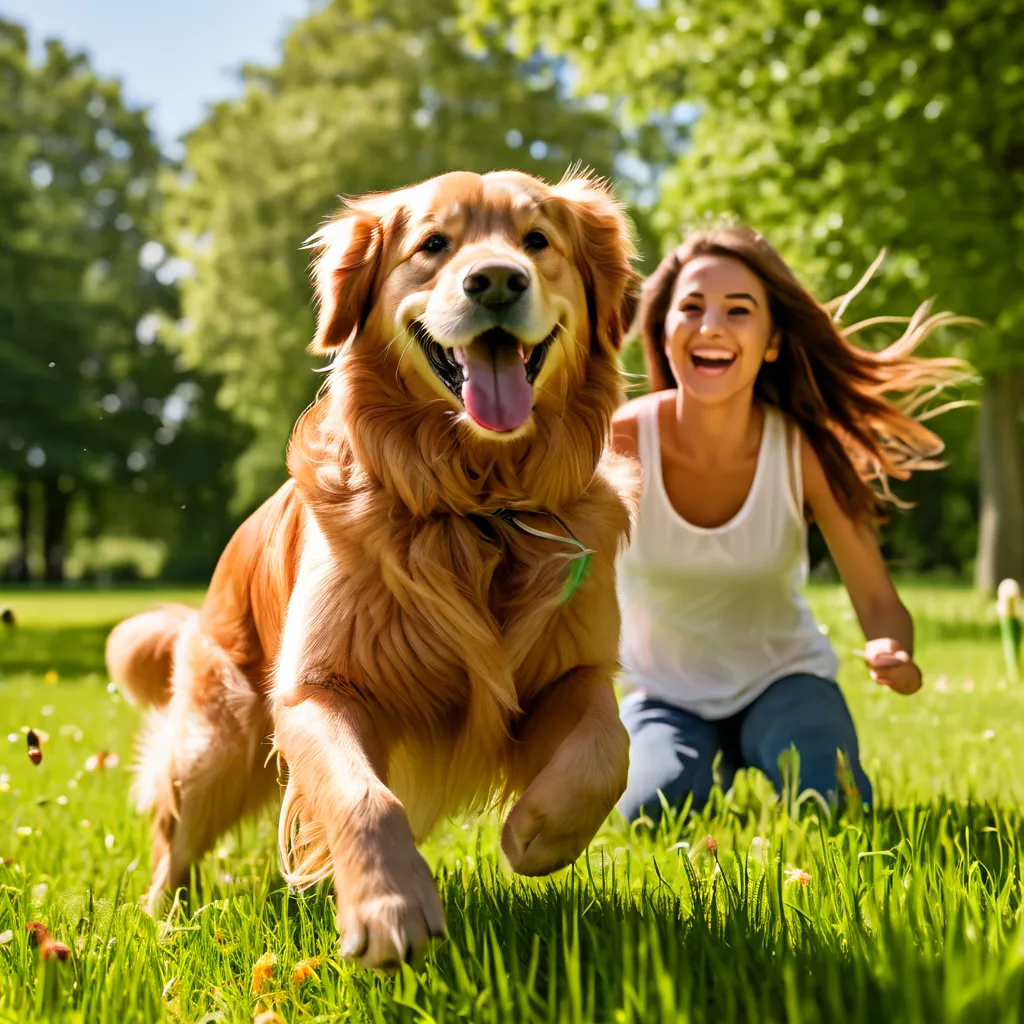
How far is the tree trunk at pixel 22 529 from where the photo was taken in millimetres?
30844

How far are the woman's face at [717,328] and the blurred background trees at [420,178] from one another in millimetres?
450

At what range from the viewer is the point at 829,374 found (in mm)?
3730

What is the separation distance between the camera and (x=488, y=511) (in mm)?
2586

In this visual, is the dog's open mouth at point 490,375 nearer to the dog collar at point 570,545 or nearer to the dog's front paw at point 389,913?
the dog collar at point 570,545

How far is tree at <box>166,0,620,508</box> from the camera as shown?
1817 centimetres

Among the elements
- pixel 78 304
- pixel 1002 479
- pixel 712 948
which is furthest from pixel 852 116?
pixel 78 304

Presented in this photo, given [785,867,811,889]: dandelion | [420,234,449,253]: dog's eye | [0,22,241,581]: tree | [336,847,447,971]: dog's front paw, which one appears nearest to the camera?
[336,847,447,971]: dog's front paw

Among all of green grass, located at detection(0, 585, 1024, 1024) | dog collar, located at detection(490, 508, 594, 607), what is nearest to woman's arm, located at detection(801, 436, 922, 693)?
green grass, located at detection(0, 585, 1024, 1024)

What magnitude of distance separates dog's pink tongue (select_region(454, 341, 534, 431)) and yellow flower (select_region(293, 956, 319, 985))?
1112mm

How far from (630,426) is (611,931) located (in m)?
2.00

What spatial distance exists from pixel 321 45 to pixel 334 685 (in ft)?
68.2

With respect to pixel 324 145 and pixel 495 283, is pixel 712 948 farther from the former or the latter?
pixel 324 145

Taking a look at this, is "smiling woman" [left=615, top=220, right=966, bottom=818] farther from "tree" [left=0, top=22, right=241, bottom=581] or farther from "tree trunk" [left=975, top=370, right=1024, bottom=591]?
"tree" [left=0, top=22, right=241, bottom=581]

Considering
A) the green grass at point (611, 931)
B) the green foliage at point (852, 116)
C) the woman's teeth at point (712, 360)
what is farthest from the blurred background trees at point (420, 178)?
the green grass at point (611, 931)
